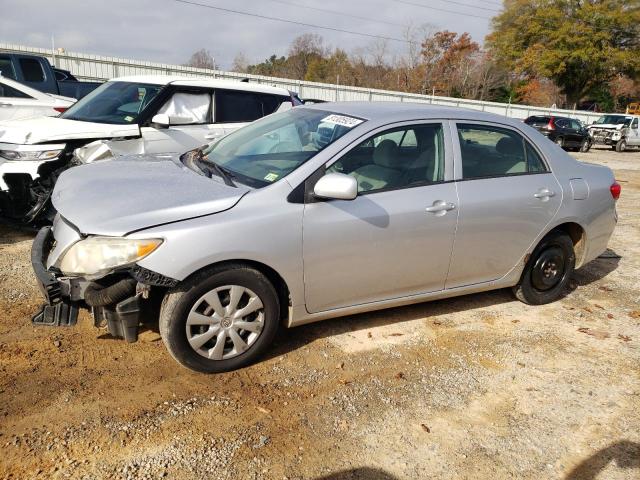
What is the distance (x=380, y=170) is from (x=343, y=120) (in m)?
0.47

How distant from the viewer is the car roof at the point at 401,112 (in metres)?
3.86

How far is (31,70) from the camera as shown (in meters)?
10.4

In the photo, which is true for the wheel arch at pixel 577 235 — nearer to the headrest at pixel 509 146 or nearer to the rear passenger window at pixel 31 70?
the headrest at pixel 509 146

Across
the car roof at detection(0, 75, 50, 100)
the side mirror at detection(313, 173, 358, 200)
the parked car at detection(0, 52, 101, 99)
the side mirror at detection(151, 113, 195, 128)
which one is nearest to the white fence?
the parked car at detection(0, 52, 101, 99)

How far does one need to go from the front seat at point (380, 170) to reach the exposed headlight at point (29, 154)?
12.0 feet

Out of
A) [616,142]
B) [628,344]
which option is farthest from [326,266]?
[616,142]

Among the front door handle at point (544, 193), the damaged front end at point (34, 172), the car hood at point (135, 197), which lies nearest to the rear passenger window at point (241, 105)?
the damaged front end at point (34, 172)

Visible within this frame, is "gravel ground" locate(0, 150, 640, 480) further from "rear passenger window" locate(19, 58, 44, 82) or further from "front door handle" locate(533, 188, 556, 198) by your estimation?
"rear passenger window" locate(19, 58, 44, 82)

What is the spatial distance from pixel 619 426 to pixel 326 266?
2.04 metres

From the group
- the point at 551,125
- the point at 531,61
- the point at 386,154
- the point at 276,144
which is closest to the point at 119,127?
the point at 276,144

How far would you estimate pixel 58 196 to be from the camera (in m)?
3.49

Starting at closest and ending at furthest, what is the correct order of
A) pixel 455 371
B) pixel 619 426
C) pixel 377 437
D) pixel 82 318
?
pixel 377 437, pixel 619 426, pixel 455 371, pixel 82 318

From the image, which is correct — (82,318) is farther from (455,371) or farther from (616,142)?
(616,142)

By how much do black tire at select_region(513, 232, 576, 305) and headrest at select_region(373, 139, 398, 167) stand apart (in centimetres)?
168
